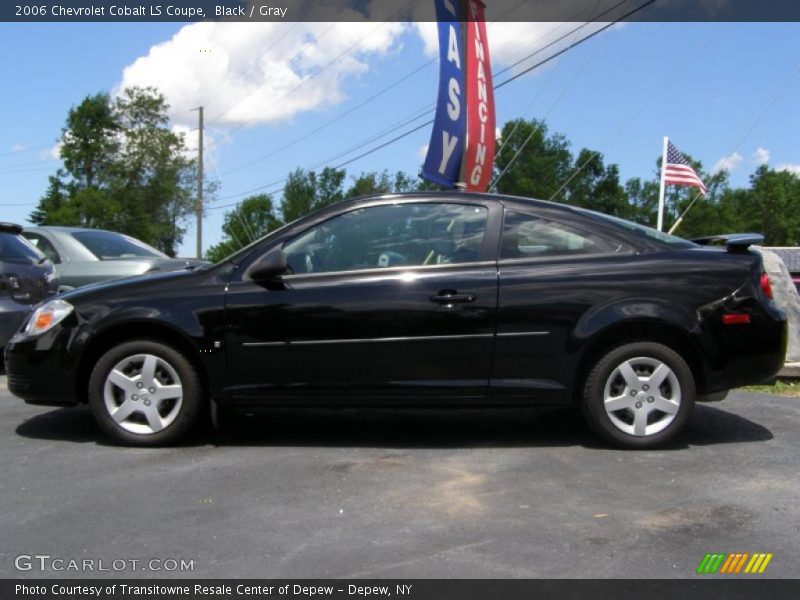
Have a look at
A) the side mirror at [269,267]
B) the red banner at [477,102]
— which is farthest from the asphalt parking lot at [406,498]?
the red banner at [477,102]

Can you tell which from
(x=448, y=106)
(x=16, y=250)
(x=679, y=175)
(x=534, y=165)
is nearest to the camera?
(x=16, y=250)

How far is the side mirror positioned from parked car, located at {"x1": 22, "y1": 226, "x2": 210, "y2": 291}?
413cm

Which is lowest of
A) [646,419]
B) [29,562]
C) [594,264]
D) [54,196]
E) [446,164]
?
[29,562]

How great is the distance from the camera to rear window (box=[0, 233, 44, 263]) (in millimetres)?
7275

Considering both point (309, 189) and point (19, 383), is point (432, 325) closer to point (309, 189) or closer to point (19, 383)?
point (19, 383)

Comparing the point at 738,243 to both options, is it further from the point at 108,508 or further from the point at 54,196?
the point at 54,196

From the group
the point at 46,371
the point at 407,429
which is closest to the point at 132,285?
the point at 46,371

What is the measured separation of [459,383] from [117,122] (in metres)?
62.2

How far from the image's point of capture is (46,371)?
4695 millimetres

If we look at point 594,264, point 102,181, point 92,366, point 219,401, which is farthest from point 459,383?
point 102,181

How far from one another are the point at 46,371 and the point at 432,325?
95.5 inches

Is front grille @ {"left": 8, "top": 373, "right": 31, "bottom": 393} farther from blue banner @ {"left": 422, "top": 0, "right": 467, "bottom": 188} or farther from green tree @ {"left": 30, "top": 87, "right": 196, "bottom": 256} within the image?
green tree @ {"left": 30, "top": 87, "right": 196, "bottom": 256}

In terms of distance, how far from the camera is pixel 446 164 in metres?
12.1

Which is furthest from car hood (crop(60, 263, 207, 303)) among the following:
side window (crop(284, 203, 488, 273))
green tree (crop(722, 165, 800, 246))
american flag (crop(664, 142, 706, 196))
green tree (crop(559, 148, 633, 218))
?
green tree (crop(722, 165, 800, 246))
